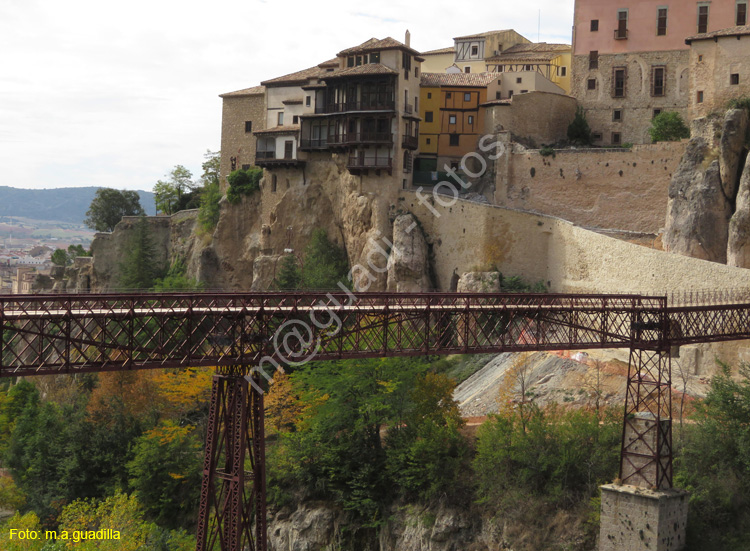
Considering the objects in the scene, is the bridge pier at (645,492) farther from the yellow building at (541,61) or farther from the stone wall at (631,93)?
the yellow building at (541,61)

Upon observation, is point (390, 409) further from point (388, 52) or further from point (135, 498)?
point (388, 52)

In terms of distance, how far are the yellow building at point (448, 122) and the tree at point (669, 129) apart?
10.9 meters

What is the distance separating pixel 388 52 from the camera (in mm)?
57656

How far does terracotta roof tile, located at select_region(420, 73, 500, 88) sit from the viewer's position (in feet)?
203

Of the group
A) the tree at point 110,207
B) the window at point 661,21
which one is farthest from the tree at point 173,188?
the window at point 661,21

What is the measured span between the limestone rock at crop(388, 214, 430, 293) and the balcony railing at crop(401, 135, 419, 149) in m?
4.65

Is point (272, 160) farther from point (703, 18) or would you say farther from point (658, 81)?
point (703, 18)

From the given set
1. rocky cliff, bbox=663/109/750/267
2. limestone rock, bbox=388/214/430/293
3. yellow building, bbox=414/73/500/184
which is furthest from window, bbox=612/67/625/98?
limestone rock, bbox=388/214/430/293

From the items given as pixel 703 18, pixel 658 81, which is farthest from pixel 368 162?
pixel 703 18

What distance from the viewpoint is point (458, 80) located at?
62.6 metres

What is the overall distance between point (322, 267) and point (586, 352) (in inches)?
814

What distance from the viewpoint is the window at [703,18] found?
5841cm

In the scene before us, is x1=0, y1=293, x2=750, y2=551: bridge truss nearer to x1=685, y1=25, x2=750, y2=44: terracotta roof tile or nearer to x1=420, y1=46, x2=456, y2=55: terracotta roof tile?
x1=685, y1=25, x2=750, y2=44: terracotta roof tile

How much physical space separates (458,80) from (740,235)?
24727mm
